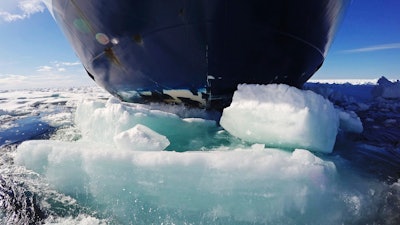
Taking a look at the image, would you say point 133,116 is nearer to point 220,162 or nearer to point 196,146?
point 196,146

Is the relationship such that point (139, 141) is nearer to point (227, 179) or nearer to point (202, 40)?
point (227, 179)

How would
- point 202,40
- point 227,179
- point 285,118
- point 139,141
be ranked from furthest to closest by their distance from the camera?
point 202,40
point 285,118
point 139,141
point 227,179

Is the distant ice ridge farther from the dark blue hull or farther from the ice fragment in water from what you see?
the ice fragment in water

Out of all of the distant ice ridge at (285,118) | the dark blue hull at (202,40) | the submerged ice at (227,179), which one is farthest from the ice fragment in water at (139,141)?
the dark blue hull at (202,40)

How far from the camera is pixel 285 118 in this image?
7.61ft

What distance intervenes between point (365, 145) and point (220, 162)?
1.91 meters

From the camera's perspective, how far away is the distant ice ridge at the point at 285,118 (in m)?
2.25

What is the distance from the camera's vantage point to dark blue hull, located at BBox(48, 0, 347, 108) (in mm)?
2605

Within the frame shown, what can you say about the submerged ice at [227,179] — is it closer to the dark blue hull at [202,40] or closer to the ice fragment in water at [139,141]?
the ice fragment in water at [139,141]

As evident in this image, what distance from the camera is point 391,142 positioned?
3.06 meters

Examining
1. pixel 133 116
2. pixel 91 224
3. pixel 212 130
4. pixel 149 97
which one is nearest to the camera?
pixel 91 224

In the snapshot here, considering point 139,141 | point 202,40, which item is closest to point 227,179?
point 139,141

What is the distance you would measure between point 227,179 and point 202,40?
151cm

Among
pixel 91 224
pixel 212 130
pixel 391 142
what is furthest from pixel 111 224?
pixel 391 142
